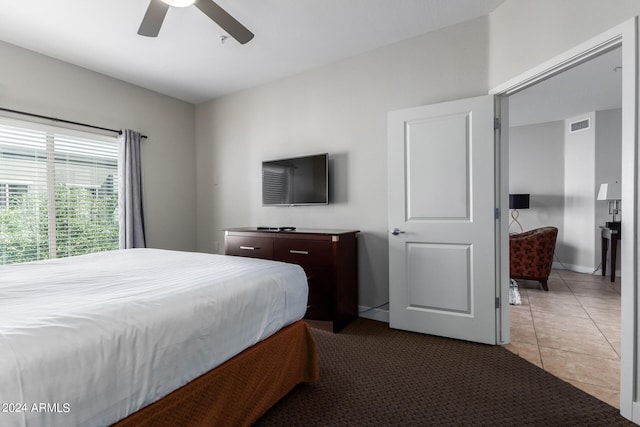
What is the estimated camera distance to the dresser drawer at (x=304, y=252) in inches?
113

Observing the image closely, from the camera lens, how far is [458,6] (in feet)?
8.28

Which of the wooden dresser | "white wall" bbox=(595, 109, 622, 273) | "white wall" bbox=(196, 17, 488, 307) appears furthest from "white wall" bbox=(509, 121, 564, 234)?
the wooden dresser

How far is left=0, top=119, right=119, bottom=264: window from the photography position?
2.99 m

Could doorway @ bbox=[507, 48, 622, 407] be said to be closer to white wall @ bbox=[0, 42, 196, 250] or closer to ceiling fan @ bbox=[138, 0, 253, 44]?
ceiling fan @ bbox=[138, 0, 253, 44]

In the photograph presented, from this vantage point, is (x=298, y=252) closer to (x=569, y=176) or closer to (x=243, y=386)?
(x=243, y=386)

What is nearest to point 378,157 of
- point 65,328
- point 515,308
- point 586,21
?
point 586,21

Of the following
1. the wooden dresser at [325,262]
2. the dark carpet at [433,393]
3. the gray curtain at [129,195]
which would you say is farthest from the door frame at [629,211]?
the gray curtain at [129,195]

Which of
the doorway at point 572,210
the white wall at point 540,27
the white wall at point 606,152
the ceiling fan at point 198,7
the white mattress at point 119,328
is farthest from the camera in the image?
the white wall at point 606,152

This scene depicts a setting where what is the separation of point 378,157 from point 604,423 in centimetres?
241

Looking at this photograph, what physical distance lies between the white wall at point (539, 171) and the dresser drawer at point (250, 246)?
5.07 meters

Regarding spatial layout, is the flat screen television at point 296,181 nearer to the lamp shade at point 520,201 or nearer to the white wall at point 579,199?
the lamp shade at point 520,201

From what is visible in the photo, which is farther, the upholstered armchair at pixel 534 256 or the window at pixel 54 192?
the upholstered armchair at pixel 534 256

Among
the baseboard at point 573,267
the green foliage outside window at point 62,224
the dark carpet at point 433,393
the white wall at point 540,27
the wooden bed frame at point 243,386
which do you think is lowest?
the dark carpet at point 433,393

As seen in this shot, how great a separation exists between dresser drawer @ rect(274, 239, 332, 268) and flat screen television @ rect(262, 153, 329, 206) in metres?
0.58
